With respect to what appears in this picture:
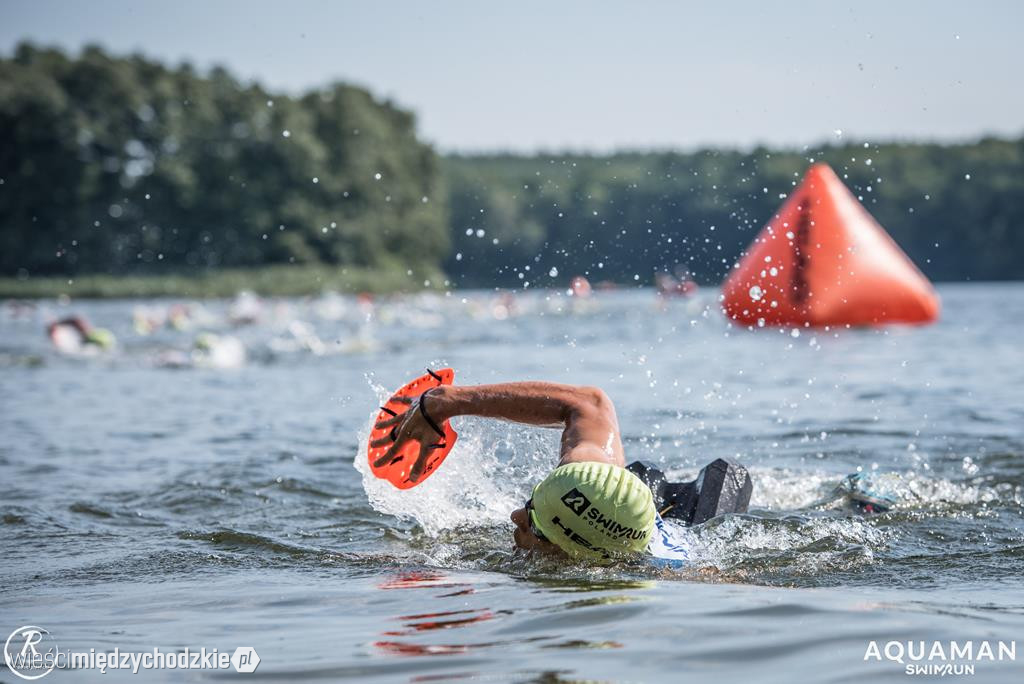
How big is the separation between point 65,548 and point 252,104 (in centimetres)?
7372

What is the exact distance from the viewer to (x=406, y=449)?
584 centimetres

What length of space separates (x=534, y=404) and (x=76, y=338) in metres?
17.8

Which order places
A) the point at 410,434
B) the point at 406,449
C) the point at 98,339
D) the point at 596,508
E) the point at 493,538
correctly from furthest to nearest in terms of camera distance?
the point at 98,339
the point at 493,538
the point at 406,449
the point at 410,434
the point at 596,508

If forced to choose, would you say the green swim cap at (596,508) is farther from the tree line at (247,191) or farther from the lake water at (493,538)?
the tree line at (247,191)

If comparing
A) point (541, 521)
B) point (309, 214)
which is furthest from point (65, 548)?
point (309, 214)

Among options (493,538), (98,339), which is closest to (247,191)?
(98,339)

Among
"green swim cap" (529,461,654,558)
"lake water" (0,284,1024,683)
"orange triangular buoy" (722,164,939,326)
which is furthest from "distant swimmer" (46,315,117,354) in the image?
"green swim cap" (529,461,654,558)

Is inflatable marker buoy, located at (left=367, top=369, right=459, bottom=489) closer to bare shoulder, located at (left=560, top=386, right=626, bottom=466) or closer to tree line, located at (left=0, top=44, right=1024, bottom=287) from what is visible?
bare shoulder, located at (left=560, top=386, right=626, bottom=466)

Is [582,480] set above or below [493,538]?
above

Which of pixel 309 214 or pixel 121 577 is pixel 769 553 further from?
pixel 309 214

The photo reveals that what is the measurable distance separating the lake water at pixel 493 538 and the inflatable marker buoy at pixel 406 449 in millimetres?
376

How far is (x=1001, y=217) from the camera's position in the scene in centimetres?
9150

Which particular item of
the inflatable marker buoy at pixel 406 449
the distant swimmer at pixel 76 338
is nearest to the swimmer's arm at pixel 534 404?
the inflatable marker buoy at pixel 406 449

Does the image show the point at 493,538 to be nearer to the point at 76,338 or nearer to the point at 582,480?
the point at 582,480
